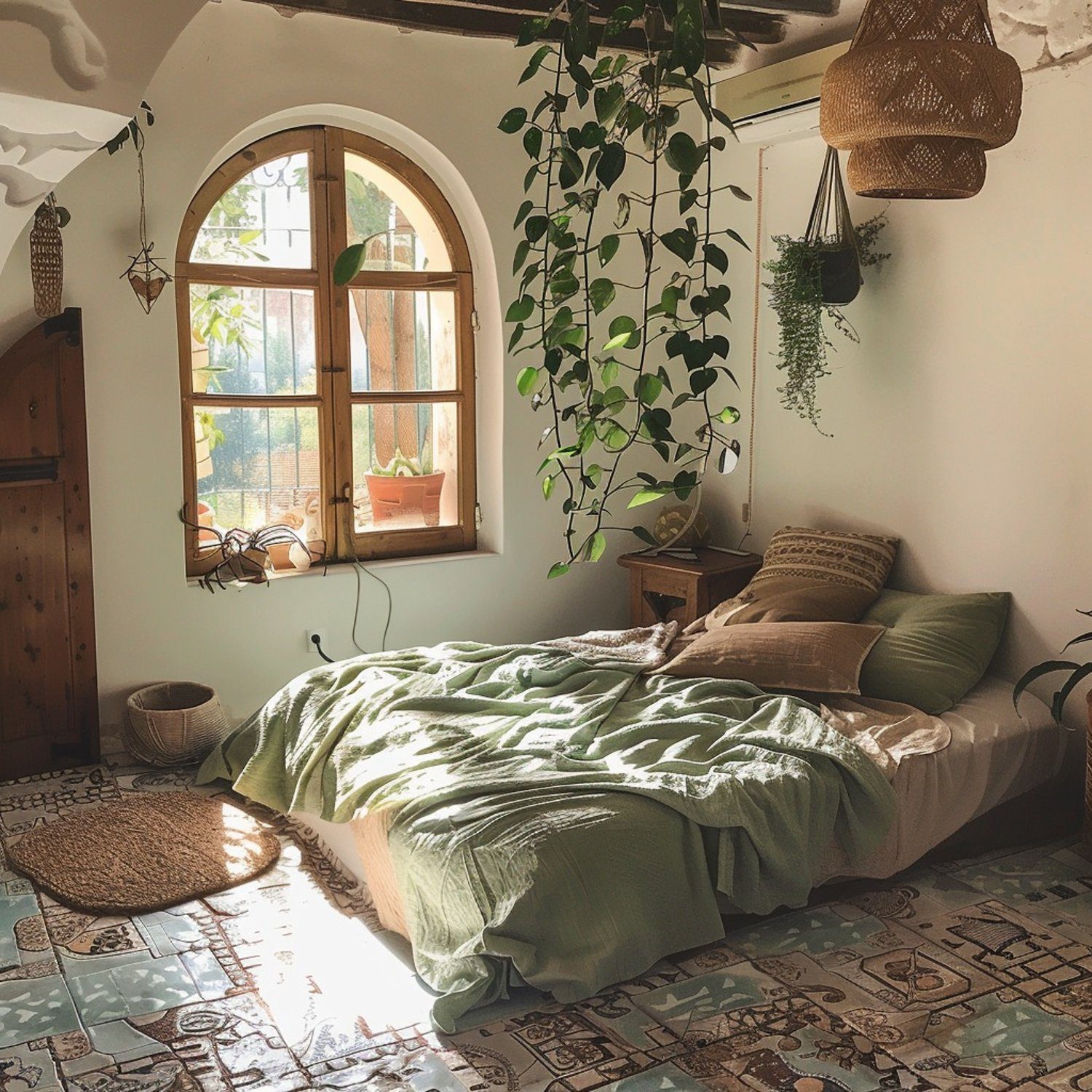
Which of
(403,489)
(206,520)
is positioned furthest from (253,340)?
(403,489)

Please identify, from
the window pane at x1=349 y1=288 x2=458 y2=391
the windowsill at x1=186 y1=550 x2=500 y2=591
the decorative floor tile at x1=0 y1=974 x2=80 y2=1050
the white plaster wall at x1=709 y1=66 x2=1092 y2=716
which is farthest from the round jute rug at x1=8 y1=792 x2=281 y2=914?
the white plaster wall at x1=709 y1=66 x2=1092 y2=716

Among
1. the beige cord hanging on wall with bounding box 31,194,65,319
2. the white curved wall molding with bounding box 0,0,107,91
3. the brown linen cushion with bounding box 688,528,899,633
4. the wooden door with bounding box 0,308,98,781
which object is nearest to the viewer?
the white curved wall molding with bounding box 0,0,107,91

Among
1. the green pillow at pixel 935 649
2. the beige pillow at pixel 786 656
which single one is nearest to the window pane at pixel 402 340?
the beige pillow at pixel 786 656

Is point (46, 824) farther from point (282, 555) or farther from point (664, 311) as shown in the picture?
point (664, 311)

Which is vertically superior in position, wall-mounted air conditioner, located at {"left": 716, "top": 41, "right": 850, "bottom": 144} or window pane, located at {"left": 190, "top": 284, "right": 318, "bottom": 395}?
wall-mounted air conditioner, located at {"left": 716, "top": 41, "right": 850, "bottom": 144}

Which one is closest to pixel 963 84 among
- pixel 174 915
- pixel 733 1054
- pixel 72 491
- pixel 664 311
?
pixel 664 311

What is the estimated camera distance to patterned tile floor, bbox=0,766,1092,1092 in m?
2.64

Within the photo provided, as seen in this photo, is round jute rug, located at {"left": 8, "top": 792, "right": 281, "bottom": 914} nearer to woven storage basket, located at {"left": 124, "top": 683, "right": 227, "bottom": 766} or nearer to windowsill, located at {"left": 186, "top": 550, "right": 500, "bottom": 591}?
woven storage basket, located at {"left": 124, "top": 683, "right": 227, "bottom": 766}

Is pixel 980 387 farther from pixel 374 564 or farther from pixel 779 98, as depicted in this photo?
pixel 374 564

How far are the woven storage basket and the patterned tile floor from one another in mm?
990

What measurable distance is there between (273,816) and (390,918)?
0.98 m

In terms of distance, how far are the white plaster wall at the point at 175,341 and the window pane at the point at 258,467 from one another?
25cm

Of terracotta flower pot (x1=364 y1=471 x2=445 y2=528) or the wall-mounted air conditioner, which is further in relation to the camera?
terracotta flower pot (x1=364 y1=471 x2=445 y2=528)

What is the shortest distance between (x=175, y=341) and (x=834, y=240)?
2592 mm
